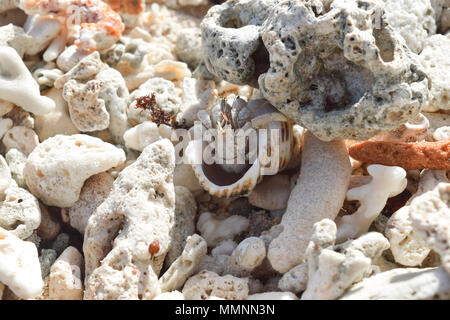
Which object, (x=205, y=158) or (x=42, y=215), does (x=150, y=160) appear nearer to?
(x=205, y=158)

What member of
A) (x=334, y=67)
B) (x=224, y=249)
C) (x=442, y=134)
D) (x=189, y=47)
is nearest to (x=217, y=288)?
(x=224, y=249)

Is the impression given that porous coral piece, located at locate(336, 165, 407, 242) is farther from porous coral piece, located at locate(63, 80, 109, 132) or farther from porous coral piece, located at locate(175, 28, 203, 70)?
porous coral piece, located at locate(175, 28, 203, 70)

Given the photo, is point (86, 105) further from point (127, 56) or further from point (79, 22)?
point (79, 22)

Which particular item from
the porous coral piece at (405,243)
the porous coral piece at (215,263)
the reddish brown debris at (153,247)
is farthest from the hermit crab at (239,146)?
the porous coral piece at (405,243)

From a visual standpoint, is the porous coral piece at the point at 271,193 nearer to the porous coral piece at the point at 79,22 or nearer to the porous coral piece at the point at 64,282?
the porous coral piece at the point at 64,282

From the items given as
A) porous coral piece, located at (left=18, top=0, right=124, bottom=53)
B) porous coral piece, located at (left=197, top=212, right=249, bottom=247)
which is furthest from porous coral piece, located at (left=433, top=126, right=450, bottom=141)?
porous coral piece, located at (left=18, top=0, right=124, bottom=53)
